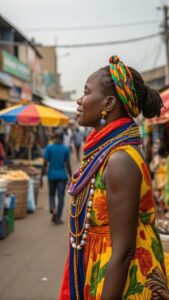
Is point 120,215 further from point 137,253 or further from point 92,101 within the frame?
point 92,101

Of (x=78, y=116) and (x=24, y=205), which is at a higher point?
(x=78, y=116)

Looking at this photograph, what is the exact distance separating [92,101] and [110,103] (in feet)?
0.27

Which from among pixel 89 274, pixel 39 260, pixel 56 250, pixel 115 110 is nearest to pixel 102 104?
pixel 115 110

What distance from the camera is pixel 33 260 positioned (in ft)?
20.3

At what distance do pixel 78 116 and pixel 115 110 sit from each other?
0.69ft

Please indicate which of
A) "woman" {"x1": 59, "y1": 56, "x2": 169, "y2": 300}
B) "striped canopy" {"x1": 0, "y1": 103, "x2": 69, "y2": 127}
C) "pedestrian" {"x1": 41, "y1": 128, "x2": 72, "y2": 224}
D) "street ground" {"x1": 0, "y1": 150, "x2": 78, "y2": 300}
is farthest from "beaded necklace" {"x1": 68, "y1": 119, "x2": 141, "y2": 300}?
"striped canopy" {"x1": 0, "y1": 103, "x2": 69, "y2": 127}

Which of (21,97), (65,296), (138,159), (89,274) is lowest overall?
(65,296)

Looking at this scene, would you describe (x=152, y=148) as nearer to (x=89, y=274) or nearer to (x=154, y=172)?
(x=154, y=172)

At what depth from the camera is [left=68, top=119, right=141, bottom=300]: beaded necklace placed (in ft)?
6.43

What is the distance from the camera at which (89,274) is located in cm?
195

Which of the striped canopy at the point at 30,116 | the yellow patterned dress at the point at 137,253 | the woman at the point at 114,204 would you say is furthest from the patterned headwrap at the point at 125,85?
the striped canopy at the point at 30,116

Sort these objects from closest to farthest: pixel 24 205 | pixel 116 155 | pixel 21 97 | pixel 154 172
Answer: pixel 116 155 < pixel 24 205 < pixel 154 172 < pixel 21 97

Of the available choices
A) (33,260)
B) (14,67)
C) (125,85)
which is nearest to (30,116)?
(33,260)

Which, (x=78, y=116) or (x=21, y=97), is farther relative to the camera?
(x=21, y=97)
